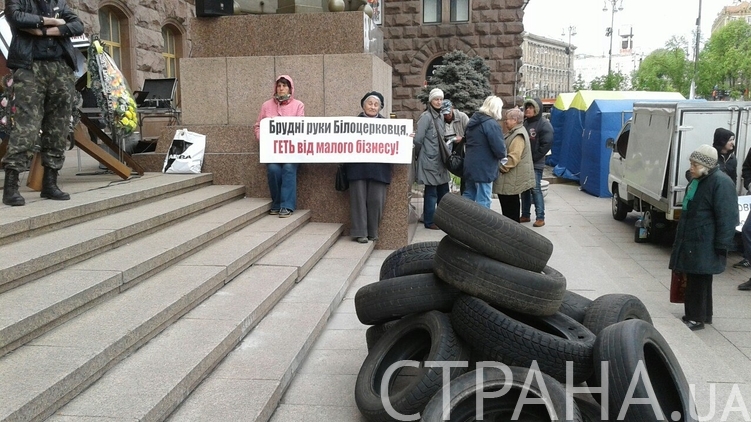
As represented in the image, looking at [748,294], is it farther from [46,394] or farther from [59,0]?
[59,0]

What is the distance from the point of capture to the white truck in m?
9.61

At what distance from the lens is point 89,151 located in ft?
24.3

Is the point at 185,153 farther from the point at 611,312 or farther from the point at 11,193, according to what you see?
the point at 611,312

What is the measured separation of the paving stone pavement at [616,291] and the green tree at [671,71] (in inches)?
2264

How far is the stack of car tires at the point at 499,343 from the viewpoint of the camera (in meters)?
3.63

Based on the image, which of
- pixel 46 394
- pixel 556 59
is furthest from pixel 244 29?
pixel 556 59

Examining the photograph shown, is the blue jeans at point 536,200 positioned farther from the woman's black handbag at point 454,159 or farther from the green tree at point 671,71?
the green tree at point 671,71

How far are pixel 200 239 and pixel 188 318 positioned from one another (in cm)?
149

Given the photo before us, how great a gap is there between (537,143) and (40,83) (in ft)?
27.3

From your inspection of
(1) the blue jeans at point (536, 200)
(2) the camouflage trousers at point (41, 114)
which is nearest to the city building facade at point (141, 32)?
(2) the camouflage trousers at point (41, 114)

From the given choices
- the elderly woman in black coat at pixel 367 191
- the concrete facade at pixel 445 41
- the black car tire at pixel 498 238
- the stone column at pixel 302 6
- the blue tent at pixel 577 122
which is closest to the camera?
the black car tire at pixel 498 238

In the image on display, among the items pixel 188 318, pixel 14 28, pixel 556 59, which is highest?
pixel 556 59

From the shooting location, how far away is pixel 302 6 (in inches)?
413

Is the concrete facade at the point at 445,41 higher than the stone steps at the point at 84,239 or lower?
higher
